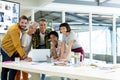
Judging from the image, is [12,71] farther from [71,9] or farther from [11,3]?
[71,9]

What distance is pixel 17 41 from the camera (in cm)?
358

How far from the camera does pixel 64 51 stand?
3654mm

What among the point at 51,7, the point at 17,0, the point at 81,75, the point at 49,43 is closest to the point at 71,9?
the point at 51,7

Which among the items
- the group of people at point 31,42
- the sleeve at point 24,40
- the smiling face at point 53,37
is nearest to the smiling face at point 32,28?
the group of people at point 31,42

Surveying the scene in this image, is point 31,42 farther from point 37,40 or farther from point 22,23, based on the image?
point 22,23

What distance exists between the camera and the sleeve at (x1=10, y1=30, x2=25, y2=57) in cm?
354

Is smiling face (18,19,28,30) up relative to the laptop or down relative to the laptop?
up

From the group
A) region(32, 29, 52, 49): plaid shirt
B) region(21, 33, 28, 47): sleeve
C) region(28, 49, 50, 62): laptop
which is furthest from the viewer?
region(32, 29, 52, 49): plaid shirt

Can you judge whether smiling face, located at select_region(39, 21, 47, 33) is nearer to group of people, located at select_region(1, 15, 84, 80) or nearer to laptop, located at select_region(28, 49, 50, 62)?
group of people, located at select_region(1, 15, 84, 80)

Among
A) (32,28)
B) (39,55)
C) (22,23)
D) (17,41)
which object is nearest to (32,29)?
(32,28)

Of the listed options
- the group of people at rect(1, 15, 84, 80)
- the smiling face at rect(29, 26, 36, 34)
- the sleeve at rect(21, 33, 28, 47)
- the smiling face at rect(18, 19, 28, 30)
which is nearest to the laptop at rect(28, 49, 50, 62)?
the group of people at rect(1, 15, 84, 80)

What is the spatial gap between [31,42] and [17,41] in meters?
0.30

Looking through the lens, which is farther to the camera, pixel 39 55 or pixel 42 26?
pixel 42 26

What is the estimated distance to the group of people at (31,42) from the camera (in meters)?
3.60
